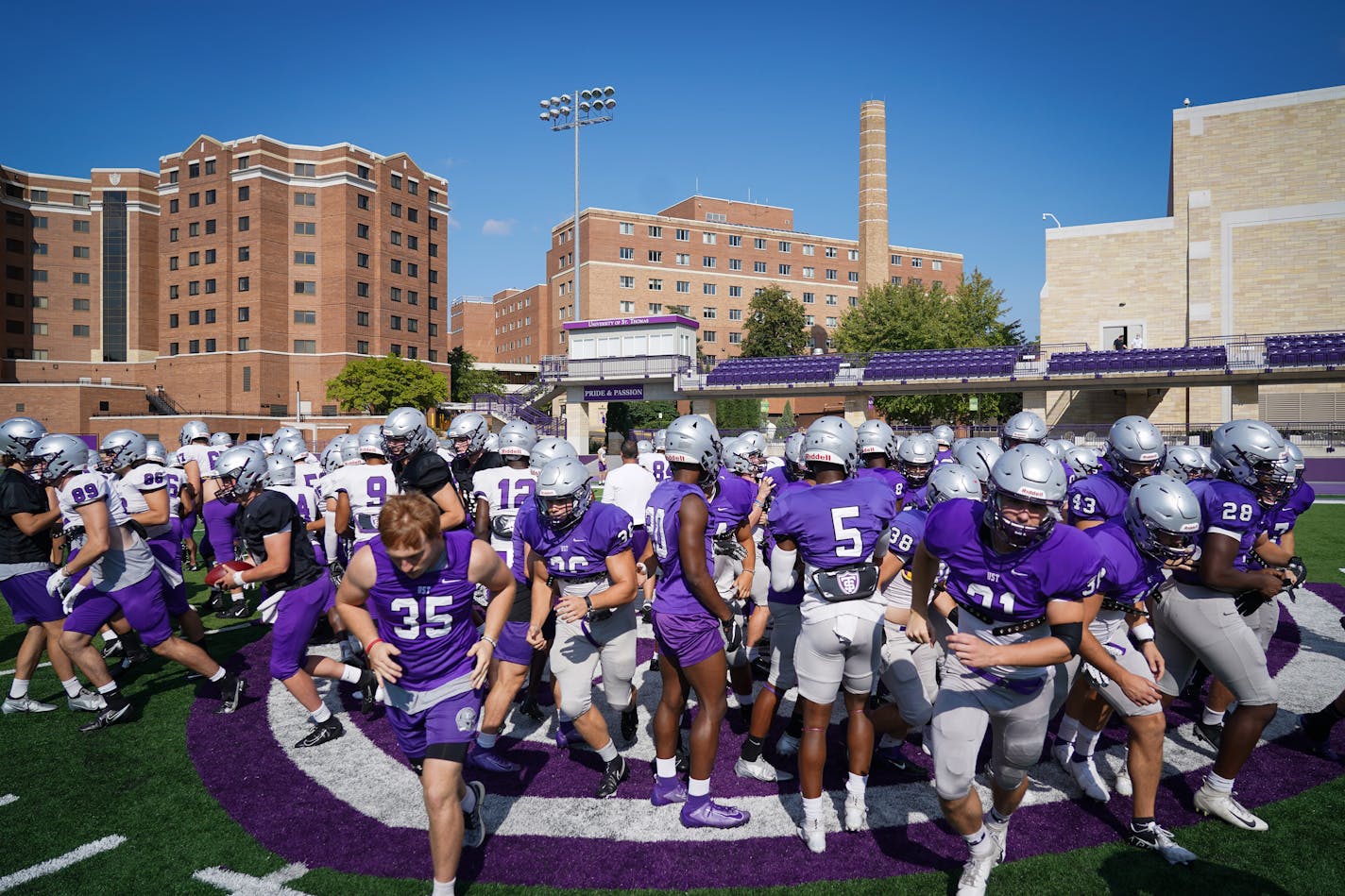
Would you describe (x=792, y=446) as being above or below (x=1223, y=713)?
above

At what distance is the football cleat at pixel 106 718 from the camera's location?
6339 mm

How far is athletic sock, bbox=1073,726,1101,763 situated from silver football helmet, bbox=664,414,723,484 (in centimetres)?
319

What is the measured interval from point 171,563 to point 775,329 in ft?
202

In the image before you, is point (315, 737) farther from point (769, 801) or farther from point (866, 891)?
point (866, 891)

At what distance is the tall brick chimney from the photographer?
6825 centimetres

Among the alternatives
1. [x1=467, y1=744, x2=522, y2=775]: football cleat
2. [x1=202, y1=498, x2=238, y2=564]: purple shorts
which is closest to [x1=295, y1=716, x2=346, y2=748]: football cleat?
[x1=467, y1=744, x2=522, y2=775]: football cleat

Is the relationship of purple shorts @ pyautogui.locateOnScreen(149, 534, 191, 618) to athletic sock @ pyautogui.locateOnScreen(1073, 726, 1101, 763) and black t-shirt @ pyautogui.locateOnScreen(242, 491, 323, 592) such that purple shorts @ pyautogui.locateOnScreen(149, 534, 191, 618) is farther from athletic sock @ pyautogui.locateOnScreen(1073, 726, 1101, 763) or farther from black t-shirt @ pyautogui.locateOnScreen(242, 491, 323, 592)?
athletic sock @ pyautogui.locateOnScreen(1073, 726, 1101, 763)

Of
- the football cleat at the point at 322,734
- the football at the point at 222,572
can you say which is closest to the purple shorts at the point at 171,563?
the football at the point at 222,572

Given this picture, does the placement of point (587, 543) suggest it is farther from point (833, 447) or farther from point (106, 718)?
point (106, 718)

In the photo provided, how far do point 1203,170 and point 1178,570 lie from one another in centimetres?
5309

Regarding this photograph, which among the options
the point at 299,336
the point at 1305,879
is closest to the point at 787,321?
the point at 299,336

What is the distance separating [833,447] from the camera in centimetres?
472

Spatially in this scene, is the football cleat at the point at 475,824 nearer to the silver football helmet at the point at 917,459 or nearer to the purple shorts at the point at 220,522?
the silver football helmet at the point at 917,459

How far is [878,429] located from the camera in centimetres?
706
